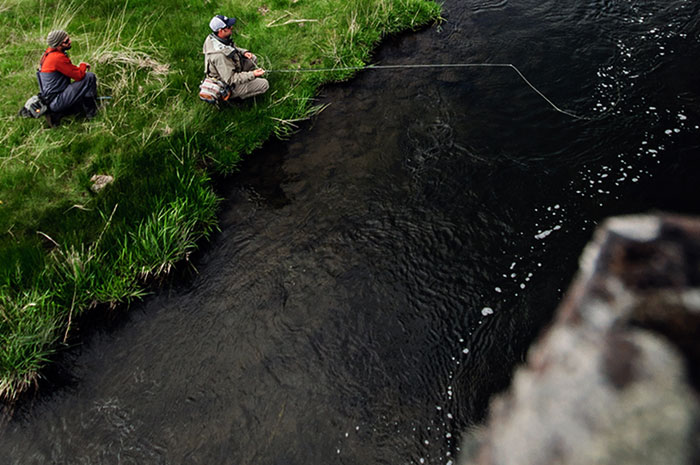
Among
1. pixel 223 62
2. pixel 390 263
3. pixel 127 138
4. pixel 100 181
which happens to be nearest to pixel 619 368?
pixel 390 263

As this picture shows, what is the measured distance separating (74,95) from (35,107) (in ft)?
2.32

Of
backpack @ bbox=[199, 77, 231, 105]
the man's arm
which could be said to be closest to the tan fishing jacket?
backpack @ bbox=[199, 77, 231, 105]

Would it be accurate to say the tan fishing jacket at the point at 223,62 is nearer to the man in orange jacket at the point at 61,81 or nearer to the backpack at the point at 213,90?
the backpack at the point at 213,90

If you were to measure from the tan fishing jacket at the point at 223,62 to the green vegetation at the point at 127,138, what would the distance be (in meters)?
0.61

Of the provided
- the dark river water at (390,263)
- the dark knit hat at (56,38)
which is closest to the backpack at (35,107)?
the dark knit hat at (56,38)

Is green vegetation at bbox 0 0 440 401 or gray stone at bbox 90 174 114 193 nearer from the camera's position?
green vegetation at bbox 0 0 440 401

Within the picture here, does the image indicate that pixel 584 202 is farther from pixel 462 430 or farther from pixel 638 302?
pixel 638 302

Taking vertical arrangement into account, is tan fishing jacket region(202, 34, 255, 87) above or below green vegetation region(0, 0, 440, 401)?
above

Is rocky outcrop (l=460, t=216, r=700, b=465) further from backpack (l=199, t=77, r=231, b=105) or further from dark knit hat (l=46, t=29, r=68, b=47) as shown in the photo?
dark knit hat (l=46, t=29, r=68, b=47)

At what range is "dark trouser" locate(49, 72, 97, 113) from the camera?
28.6 ft

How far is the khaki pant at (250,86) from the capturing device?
9305 millimetres

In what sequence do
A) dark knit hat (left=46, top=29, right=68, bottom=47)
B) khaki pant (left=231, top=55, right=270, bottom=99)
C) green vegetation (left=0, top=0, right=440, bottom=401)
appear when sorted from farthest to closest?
khaki pant (left=231, top=55, right=270, bottom=99)
dark knit hat (left=46, top=29, right=68, bottom=47)
green vegetation (left=0, top=0, right=440, bottom=401)

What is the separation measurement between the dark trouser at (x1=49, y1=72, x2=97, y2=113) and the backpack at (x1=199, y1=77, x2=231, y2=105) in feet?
6.09

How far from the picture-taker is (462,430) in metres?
5.64
